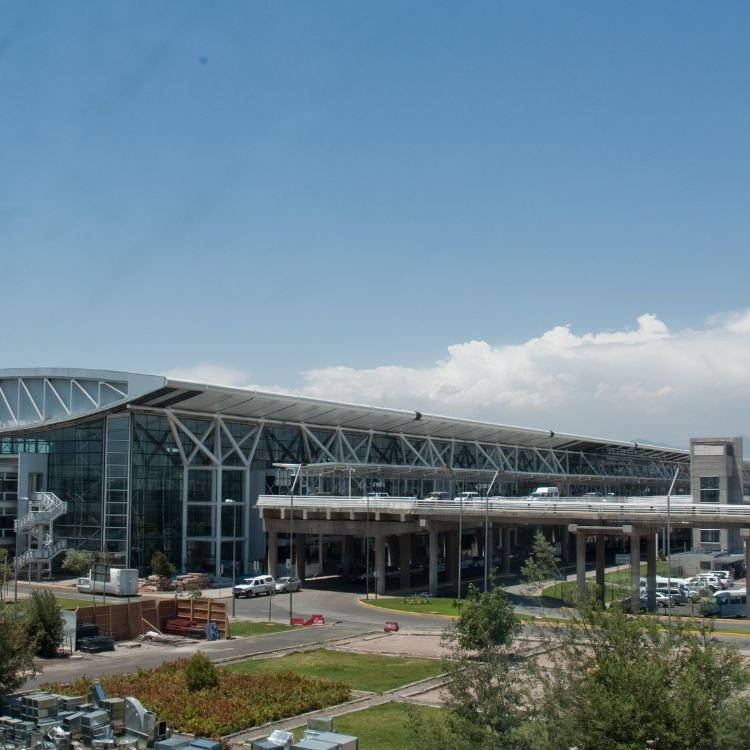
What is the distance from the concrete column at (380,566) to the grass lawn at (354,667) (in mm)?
26204

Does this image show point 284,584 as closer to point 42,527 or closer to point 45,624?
point 42,527

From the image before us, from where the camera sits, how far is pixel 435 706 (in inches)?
1174

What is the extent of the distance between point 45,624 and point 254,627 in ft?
42.1

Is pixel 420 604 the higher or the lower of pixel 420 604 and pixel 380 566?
the lower

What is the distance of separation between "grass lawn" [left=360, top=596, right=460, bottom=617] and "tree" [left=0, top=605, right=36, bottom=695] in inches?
1238

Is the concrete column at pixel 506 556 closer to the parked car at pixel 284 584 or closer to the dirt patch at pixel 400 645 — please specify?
the parked car at pixel 284 584

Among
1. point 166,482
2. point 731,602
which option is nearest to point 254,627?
point 166,482

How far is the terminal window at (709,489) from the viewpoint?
81.2 metres

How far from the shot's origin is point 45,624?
40531mm

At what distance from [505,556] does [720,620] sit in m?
31.4

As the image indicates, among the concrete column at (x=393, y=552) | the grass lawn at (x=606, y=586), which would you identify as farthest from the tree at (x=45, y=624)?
the concrete column at (x=393, y=552)

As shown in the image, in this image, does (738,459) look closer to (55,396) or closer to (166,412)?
(166,412)

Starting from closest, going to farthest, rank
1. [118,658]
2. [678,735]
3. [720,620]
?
[678,735], [118,658], [720,620]

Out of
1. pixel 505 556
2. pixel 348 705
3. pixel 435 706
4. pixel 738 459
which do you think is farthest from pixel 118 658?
pixel 738 459
